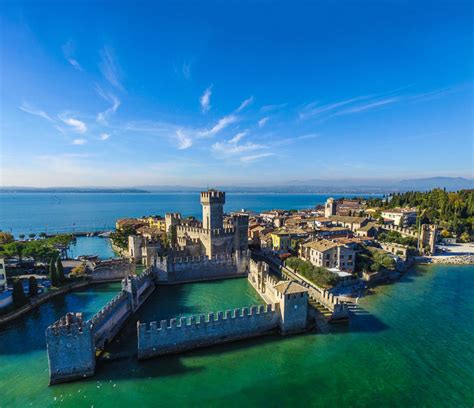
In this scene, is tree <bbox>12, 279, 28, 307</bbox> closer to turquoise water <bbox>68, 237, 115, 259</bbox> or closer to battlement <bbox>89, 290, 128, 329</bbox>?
battlement <bbox>89, 290, 128, 329</bbox>

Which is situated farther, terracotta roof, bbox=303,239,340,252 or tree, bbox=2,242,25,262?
tree, bbox=2,242,25,262

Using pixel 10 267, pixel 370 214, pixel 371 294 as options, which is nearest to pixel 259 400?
pixel 371 294

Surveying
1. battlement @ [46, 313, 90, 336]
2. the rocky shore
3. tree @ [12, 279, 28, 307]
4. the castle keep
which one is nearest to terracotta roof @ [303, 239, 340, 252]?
the castle keep

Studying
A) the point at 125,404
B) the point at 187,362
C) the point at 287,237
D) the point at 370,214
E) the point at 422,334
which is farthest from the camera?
the point at 370,214

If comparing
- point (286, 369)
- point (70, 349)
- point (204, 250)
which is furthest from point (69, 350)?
point (204, 250)

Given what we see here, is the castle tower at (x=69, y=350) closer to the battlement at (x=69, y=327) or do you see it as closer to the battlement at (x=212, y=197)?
the battlement at (x=69, y=327)

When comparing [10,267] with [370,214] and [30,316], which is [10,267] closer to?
[30,316]
